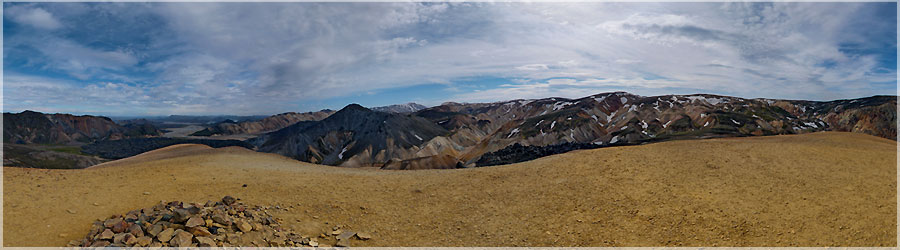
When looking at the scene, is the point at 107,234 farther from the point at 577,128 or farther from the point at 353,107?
the point at 353,107

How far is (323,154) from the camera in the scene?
308ft

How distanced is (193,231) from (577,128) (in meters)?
89.7

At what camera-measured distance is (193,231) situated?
9008 millimetres

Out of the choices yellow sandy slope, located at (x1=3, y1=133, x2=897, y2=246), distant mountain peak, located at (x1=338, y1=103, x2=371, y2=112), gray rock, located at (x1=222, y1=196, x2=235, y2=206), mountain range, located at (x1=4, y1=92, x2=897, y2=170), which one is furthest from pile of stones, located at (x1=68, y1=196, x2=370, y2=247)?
distant mountain peak, located at (x1=338, y1=103, x2=371, y2=112)

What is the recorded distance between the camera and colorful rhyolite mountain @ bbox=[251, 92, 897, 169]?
264 feet

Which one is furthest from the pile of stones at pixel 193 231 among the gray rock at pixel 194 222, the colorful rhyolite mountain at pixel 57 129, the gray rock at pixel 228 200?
the colorful rhyolite mountain at pixel 57 129

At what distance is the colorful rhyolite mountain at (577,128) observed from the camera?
80.4 meters

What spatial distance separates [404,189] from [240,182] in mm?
7489

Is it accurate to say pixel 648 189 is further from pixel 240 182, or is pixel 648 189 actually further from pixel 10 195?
pixel 10 195

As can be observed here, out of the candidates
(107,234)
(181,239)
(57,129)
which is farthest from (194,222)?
(57,129)

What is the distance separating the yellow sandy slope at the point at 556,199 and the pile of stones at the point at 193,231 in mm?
758

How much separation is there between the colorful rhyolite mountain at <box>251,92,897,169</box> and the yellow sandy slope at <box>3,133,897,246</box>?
49.7 m

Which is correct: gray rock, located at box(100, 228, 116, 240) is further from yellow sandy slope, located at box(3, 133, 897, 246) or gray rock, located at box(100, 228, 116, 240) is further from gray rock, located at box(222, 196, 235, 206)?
gray rock, located at box(222, 196, 235, 206)

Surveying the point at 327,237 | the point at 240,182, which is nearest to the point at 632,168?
the point at 327,237
